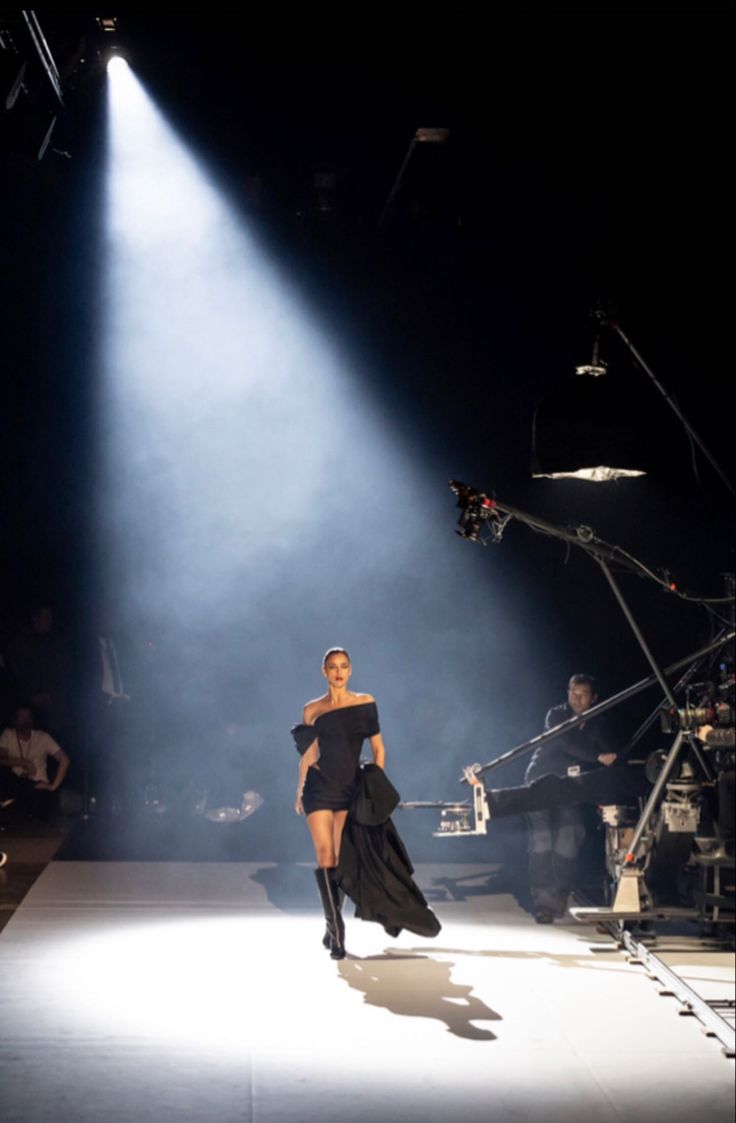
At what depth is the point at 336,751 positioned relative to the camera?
7.16 metres

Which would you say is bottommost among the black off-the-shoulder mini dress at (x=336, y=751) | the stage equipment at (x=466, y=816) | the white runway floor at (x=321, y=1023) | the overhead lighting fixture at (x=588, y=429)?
the white runway floor at (x=321, y=1023)

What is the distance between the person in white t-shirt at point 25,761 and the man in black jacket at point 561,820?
3.90 m

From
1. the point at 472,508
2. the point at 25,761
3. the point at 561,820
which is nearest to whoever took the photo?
the point at 472,508

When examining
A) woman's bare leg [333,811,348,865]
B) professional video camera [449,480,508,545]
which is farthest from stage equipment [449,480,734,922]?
woman's bare leg [333,811,348,865]

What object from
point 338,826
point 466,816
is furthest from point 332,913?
point 466,816

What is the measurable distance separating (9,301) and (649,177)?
4.55 m

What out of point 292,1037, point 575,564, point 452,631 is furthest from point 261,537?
point 292,1037

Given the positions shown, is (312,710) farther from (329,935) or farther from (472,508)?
(472,508)

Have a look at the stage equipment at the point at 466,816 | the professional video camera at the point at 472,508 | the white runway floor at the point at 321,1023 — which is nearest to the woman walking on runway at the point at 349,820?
the white runway floor at the point at 321,1023

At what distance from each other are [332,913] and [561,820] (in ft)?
5.65

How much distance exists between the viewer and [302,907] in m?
8.13

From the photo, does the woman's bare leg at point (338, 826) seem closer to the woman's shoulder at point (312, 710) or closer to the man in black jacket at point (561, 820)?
the woman's shoulder at point (312, 710)

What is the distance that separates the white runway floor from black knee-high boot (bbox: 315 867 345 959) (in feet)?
0.22

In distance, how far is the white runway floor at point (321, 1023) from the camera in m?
4.59
